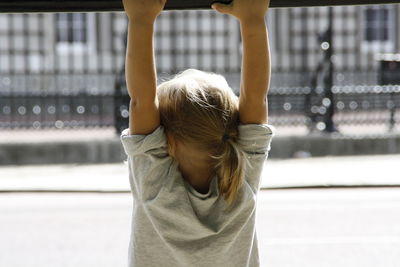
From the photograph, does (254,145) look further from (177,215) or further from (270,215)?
(270,215)

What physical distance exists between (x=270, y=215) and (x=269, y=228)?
0.57m

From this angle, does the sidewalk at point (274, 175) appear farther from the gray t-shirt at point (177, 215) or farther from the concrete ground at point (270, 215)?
the gray t-shirt at point (177, 215)

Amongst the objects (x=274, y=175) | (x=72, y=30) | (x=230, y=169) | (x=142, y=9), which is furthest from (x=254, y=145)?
(x=72, y=30)

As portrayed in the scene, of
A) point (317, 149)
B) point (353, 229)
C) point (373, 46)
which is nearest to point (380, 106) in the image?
point (317, 149)

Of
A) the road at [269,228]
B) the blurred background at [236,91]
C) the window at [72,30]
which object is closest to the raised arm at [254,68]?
the blurred background at [236,91]

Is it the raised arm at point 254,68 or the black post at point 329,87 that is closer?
the raised arm at point 254,68

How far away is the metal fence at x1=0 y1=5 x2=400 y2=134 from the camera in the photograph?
421 inches

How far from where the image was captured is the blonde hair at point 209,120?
1343 mm

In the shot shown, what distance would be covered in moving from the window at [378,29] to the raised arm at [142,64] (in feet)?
56.4

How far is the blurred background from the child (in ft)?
1.28

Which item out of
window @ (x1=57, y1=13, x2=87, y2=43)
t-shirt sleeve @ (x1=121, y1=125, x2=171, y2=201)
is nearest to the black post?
window @ (x1=57, y1=13, x2=87, y2=43)

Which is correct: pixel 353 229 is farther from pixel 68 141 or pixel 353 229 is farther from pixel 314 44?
pixel 314 44

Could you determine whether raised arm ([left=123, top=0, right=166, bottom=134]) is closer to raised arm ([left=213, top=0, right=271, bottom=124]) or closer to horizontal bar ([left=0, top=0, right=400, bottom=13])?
horizontal bar ([left=0, top=0, right=400, bottom=13])

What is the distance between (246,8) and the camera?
4.55ft
